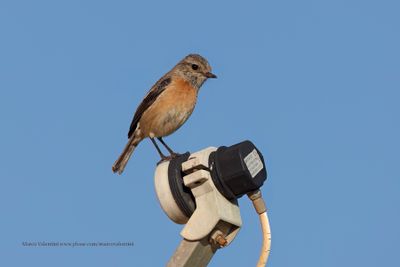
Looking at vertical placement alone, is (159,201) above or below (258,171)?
below

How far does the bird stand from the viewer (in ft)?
36.2

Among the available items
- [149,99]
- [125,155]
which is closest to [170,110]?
[149,99]

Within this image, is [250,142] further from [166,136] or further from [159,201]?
[166,136]

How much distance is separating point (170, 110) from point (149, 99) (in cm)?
78

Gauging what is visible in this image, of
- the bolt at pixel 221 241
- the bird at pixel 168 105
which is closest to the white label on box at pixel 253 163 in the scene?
the bolt at pixel 221 241

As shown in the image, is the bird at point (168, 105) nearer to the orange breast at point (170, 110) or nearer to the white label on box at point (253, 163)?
the orange breast at point (170, 110)

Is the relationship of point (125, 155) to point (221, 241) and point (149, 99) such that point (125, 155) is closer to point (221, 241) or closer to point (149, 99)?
point (149, 99)

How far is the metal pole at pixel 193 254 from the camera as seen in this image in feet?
13.0

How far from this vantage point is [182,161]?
4586mm

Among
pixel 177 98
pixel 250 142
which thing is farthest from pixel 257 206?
pixel 177 98

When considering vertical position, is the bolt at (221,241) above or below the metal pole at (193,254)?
above

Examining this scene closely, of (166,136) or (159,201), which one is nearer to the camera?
(159,201)

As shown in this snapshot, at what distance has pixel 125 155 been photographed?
38.2 feet

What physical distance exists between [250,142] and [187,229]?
2.46 feet
